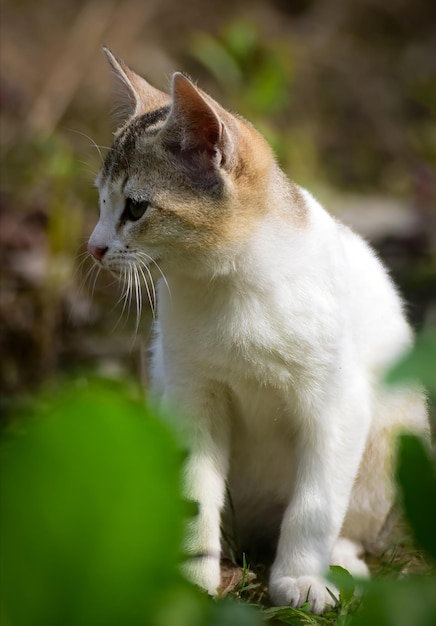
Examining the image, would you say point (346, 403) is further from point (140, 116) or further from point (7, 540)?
point (7, 540)

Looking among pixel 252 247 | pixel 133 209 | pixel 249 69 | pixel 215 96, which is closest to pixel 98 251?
pixel 133 209

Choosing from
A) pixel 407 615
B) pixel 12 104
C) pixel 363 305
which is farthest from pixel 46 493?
pixel 12 104

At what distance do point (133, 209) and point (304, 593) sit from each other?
103 centimetres

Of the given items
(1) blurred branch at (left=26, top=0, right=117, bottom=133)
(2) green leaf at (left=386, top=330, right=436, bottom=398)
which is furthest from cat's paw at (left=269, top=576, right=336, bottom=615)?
(1) blurred branch at (left=26, top=0, right=117, bottom=133)

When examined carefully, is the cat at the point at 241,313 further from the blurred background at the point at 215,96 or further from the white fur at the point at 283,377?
the blurred background at the point at 215,96

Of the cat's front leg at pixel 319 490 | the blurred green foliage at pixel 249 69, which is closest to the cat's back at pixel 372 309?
the cat's front leg at pixel 319 490

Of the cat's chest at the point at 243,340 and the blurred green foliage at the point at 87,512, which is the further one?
the cat's chest at the point at 243,340

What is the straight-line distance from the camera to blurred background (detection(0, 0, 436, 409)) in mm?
4656

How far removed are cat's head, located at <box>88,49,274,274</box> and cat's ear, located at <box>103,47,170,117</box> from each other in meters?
0.30

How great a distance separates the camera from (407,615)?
70 centimetres

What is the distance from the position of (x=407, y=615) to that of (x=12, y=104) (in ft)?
18.7

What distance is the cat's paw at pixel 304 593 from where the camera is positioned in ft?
7.30

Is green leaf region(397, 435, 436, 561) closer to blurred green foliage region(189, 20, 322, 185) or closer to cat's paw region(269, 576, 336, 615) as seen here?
cat's paw region(269, 576, 336, 615)

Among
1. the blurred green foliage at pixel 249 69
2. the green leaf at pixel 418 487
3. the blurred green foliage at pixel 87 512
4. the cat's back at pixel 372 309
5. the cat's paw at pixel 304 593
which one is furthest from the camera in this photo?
the blurred green foliage at pixel 249 69
